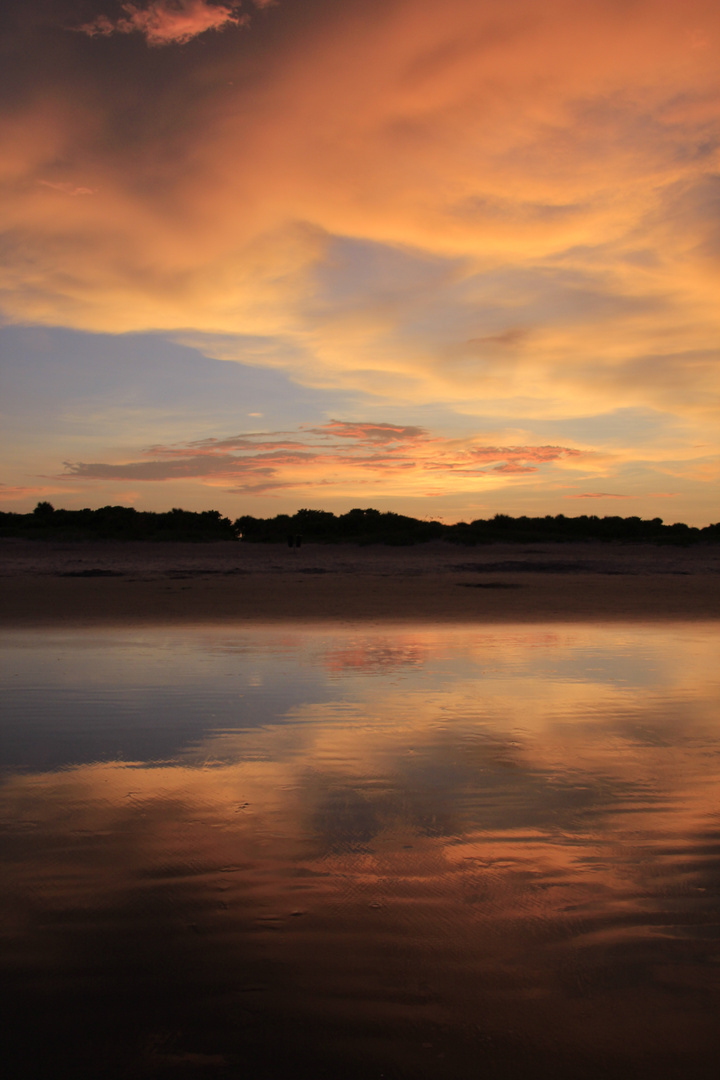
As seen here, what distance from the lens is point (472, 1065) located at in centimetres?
230

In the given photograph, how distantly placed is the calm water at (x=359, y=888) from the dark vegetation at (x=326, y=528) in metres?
35.1

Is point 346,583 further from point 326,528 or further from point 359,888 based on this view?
point 326,528

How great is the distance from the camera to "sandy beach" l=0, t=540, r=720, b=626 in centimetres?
1611

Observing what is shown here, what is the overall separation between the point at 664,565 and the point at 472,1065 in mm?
31422

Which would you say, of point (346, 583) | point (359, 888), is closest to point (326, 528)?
point (346, 583)

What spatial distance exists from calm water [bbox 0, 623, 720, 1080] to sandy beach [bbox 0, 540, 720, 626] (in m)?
8.89

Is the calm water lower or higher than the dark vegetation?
lower

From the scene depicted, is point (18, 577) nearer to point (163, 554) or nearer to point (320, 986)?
point (163, 554)

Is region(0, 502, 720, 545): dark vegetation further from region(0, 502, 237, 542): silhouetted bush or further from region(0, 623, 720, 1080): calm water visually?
region(0, 623, 720, 1080): calm water

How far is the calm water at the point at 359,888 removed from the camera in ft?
7.94

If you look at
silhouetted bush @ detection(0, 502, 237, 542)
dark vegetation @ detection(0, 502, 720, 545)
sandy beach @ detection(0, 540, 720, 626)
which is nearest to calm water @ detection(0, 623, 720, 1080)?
sandy beach @ detection(0, 540, 720, 626)

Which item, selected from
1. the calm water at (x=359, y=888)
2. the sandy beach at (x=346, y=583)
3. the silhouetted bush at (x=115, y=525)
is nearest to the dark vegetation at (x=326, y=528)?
the silhouetted bush at (x=115, y=525)

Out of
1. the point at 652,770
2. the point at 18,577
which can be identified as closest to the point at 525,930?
the point at 652,770

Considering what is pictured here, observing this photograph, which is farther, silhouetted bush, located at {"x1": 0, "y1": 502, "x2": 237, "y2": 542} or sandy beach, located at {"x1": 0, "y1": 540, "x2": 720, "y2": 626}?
silhouetted bush, located at {"x1": 0, "y1": 502, "x2": 237, "y2": 542}
